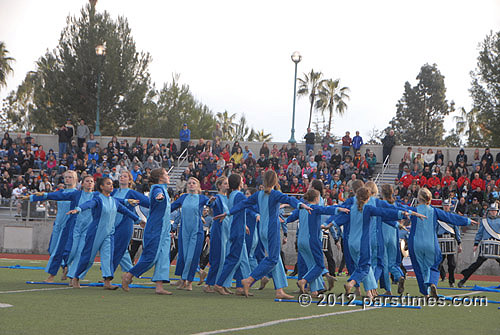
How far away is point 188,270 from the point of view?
446 inches

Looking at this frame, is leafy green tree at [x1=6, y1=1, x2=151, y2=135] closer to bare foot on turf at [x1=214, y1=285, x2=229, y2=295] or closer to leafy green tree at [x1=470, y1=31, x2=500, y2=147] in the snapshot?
leafy green tree at [x1=470, y1=31, x2=500, y2=147]

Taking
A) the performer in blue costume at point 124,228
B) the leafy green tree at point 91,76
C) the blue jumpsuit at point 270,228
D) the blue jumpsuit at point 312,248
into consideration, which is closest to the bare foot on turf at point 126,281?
the performer in blue costume at point 124,228

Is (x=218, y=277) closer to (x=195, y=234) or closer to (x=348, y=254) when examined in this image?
(x=195, y=234)

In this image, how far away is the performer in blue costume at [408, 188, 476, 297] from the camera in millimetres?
10750

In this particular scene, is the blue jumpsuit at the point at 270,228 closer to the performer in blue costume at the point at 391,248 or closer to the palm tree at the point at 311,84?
the performer in blue costume at the point at 391,248

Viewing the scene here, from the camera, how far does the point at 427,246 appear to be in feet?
35.6

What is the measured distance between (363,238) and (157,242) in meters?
3.07

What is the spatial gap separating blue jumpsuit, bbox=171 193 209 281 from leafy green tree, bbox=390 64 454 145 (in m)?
53.9

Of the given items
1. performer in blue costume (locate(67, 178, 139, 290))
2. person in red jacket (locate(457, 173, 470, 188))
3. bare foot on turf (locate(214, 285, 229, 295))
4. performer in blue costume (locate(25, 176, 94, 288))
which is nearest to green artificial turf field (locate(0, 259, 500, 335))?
bare foot on turf (locate(214, 285, 229, 295))

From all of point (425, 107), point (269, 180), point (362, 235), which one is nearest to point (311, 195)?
point (269, 180)

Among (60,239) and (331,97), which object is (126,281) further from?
(331,97)

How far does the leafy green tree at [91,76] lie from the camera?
154 feet

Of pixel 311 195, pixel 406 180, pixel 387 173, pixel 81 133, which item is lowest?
pixel 311 195

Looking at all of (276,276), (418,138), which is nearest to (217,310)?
(276,276)
